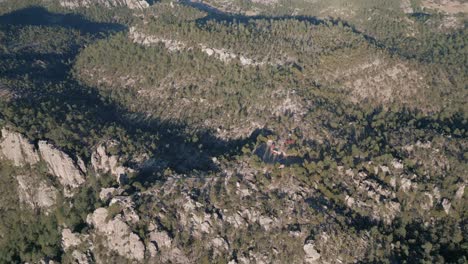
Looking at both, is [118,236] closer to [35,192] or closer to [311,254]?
[35,192]

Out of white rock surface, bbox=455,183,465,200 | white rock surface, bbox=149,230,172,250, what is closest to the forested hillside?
white rock surface, bbox=149,230,172,250

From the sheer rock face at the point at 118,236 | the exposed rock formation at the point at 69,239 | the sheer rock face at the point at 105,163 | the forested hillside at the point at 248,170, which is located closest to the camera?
the sheer rock face at the point at 118,236

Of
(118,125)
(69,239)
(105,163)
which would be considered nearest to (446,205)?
(105,163)

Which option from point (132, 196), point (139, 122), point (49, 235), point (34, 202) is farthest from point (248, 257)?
point (139, 122)

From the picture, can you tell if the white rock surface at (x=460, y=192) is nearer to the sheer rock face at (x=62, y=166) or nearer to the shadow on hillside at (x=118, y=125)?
the shadow on hillside at (x=118, y=125)

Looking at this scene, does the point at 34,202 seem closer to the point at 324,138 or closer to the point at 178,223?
the point at 178,223

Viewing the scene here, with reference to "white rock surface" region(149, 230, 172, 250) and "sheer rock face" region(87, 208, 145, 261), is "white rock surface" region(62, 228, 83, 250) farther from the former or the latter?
"white rock surface" region(149, 230, 172, 250)

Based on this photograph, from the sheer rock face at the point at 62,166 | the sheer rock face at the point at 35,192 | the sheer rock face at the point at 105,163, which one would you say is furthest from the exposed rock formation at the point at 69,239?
the sheer rock face at the point at 105,163
